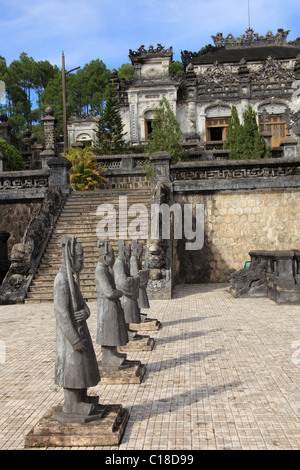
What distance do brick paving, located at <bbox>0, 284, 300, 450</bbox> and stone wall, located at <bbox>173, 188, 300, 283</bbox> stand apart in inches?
206

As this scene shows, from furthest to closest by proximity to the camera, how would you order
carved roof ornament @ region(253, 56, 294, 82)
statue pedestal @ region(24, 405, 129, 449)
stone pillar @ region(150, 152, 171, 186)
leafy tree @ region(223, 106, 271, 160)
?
carved roof ornament @ region(253, 56, 294, 82)
leafy tree @ region(223, 106, 271, 160)
stone pillar @ region(150, 152, 171, 186)
statue pedestal @ region(24, 405, 129, 449)

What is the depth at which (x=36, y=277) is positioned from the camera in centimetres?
1312

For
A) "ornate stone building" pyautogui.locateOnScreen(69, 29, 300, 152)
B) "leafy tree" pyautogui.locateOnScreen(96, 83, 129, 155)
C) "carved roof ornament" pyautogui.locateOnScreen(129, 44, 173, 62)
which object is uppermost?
"carved roof ornament" pyautogui.locateOnScreen(129, 44, 173, 62)

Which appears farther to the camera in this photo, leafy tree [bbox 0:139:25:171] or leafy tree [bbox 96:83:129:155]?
leafy tree [bbox 96:83:129:155]

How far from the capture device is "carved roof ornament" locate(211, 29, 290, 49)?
3881cm

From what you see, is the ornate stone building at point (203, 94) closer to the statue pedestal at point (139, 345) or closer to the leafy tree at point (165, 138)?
the leafy tree at point (165, 138)

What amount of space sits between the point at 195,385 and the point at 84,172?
1326 cm

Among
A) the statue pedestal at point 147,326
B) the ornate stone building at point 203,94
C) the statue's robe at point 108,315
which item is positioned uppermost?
the ornate stone building at point 203,94

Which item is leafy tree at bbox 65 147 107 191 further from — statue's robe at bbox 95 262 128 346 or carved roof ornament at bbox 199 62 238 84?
carved roof ornament at bbox 199 62 238 84

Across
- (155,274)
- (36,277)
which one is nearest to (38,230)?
(36,277)

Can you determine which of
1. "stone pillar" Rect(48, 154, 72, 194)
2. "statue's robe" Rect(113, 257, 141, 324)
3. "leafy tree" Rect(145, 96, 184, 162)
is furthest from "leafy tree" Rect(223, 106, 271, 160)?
"statue's robe" Rect(113, 257, 141, 324)

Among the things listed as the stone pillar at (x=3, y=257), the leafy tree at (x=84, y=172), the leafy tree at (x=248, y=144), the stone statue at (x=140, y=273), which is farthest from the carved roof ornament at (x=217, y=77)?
the stone statue at (x=140, y=273)

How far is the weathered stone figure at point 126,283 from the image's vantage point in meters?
7.18

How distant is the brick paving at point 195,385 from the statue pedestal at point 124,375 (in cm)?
9
